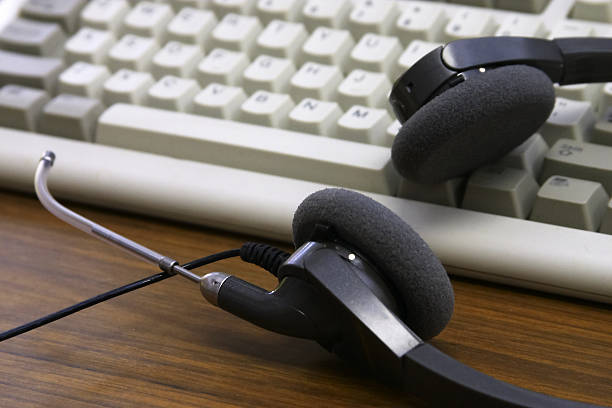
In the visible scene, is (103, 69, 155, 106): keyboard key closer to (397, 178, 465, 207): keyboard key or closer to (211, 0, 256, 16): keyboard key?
(211, 0, 256, 16): keyboard key

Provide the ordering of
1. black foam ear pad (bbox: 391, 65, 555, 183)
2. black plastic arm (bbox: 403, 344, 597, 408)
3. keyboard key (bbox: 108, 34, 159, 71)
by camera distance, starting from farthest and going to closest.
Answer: keyboard key (bbox: 108, 34, 159, 71) < black foam ear pad (bbox: 391, 65, 555, 183) < black plastic arm (bbox: 403, 344, 597, 408)

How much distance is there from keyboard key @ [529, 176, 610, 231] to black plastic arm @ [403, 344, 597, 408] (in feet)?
0.54

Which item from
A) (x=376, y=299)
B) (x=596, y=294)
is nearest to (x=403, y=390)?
(x=376, y=299)

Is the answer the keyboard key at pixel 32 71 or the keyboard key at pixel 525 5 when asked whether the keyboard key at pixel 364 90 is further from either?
the keyboard key at pixel 32 71

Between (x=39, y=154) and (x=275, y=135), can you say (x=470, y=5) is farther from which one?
(x=39, y=154)

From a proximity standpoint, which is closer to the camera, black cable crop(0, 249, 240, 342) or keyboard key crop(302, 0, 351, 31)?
black cable crop(0, 249, 240, 342)

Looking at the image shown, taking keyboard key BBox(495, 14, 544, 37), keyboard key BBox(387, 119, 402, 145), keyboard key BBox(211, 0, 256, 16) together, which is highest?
keyboard key BBox(495, 14, 544, 37)

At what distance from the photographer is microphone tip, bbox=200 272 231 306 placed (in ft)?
1.51

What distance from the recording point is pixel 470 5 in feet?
2.24

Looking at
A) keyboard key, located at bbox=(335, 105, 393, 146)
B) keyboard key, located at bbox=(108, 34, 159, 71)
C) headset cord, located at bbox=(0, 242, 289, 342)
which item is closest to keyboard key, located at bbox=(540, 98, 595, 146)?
keyboard key, located at bbox=(335, 105, 393, 146)

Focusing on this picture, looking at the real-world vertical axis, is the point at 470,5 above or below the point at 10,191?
above

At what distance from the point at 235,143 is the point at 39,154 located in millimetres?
145

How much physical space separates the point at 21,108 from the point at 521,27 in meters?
0.37

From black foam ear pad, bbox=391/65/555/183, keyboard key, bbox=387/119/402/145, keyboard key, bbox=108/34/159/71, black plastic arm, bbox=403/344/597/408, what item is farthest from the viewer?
keyboard key, bbox=108/34/159/71
